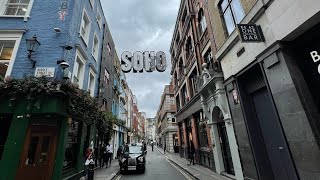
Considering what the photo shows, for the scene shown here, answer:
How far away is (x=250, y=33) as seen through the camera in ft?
20.6

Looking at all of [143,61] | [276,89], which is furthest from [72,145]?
[276,89]

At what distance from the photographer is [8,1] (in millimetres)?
10406

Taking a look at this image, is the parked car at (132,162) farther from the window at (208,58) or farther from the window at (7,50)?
the window at (7,50)

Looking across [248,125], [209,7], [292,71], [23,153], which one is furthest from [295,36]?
[23,153]

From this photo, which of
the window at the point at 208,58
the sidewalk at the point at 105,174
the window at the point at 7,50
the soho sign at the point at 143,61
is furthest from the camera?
the soho sign at the point at 143,61

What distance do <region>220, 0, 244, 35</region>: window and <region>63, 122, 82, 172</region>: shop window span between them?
989 centimetres

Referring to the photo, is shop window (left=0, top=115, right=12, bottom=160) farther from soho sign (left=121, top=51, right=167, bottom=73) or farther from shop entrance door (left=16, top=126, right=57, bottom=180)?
soho sign (left=121, top=51, right=167, bottom=73)

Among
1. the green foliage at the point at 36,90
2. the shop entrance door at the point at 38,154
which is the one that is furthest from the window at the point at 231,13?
the shop entrance door at the point at 38,154

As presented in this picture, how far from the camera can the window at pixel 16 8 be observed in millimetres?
10258

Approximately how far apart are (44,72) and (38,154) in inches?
155

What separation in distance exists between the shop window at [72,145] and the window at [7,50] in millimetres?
4310

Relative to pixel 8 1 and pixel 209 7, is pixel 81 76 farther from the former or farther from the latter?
pixel 209 7

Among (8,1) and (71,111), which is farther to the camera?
(8,1)

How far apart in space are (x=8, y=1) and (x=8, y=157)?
8.78 m
